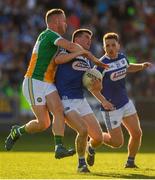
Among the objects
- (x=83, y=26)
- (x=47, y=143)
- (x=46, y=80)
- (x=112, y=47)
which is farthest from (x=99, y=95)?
(x=83, y=26)

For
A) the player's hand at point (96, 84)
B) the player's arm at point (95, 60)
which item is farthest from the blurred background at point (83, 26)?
the player's arm at point (95, 60)

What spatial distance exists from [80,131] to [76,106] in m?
0.43

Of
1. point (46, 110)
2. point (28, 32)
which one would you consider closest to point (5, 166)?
point (46, 110)

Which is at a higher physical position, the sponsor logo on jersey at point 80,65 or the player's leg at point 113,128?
the sponsor logo on jersey at point 80,65

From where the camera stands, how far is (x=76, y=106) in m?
13.0

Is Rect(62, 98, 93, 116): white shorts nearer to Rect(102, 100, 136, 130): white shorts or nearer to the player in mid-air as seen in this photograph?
the player in mid-air

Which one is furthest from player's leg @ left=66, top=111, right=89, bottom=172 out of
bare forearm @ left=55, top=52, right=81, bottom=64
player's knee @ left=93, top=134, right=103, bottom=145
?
bare forearm @ left=55, top=52, right=81, bottom=64

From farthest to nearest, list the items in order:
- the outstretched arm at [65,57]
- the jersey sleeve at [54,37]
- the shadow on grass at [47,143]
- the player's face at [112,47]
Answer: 1. the shadow on grass at [47,143]
2. the player's face at [112,47]
3. the jersey sleeve at [54,37]
4. the outstretched arm at [65,57]

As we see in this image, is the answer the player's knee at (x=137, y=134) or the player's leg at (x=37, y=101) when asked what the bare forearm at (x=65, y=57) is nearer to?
the player's leg at (x=37, y=101)

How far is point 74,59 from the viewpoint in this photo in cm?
1301

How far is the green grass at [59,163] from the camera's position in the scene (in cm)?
1259

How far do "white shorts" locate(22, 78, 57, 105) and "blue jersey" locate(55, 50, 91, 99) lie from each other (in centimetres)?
16

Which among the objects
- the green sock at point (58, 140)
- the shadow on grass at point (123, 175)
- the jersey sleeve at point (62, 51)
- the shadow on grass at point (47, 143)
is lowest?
the shadow on grass at point (47, 143)

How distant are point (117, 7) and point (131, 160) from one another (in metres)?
15.3
